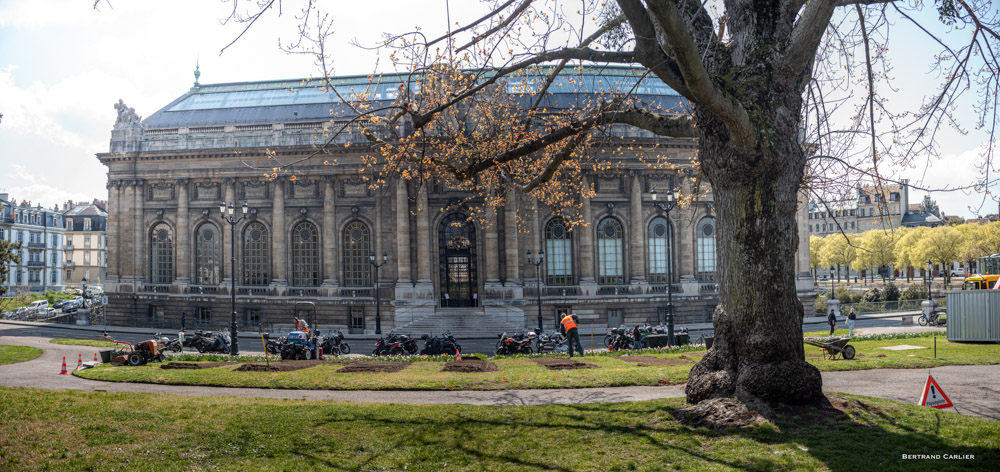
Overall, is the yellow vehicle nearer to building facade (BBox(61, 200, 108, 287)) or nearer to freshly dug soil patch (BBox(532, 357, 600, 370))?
freshly dug soil patch (BBox(532, 357, 600, 370))

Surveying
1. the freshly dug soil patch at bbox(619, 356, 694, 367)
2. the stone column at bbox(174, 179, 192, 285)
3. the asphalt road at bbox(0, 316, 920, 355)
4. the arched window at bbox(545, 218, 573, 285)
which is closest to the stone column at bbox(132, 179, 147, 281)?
the stone column at bbox(174, 179, 192, 285)

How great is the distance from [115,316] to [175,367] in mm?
32346

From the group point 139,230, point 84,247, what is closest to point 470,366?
point 139,230

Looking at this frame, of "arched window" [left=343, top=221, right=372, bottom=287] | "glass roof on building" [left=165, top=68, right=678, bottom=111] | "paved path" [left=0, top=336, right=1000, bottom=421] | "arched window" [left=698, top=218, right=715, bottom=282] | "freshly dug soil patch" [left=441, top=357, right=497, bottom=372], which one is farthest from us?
"glass roof on building" [left=165, top=68, right=678, bottom=111]

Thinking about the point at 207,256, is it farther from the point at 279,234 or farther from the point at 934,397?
the point at 934,397

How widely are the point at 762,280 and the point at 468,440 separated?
503 cm

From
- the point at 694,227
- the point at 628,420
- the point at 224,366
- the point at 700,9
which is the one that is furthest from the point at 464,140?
the point at 694,227

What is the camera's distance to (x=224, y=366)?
21.4 m

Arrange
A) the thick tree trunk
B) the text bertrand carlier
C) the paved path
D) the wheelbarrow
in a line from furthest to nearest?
1. the wheelbarrow
2. the paved path
3. the thick tree trunk
4. the text bertrand carlier

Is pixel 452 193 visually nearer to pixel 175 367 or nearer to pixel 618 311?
pixel 618 311

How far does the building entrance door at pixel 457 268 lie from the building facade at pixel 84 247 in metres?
65.3

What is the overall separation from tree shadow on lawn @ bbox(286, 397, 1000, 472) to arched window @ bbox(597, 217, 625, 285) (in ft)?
114

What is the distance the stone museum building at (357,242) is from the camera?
43625 mm

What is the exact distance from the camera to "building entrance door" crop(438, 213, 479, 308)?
45.3m
